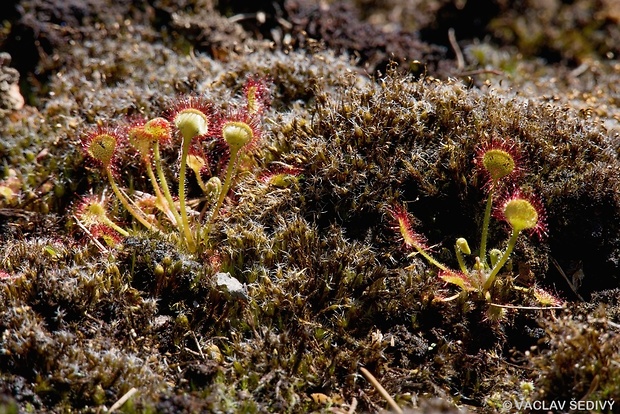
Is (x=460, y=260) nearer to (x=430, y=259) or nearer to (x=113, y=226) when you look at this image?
(x=430, y=259)

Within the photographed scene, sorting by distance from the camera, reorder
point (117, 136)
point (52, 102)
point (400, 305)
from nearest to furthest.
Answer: point (400, 305), point (117, 136), point (52, 102)

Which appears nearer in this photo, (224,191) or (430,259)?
(430,259)

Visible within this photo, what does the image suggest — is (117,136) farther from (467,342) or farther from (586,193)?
(586,193)

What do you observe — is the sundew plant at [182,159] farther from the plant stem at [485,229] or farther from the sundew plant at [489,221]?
the plant stem at [485,229]

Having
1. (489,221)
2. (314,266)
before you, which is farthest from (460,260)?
(314,266)

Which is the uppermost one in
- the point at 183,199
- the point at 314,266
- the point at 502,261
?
the point at 502,261

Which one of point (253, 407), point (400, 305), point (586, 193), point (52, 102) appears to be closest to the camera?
point (253, 407)

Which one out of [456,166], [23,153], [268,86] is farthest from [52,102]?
[456,166]

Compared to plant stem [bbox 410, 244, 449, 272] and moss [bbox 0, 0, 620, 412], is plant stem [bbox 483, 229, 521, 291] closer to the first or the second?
moss [bbox 0, 0, 620, 412]

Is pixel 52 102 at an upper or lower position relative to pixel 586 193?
lower

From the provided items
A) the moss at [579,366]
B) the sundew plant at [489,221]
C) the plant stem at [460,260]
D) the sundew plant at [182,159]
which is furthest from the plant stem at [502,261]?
the sundew plant at [182,159]

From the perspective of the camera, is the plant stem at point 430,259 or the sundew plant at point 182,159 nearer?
the plant stem at point 430,259
